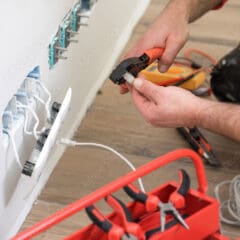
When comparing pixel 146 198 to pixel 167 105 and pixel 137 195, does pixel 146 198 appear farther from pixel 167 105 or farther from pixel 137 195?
pixel 167 105

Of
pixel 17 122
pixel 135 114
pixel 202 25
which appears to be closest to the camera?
pixel 17 122

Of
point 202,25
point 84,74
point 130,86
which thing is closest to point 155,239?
point 130,86

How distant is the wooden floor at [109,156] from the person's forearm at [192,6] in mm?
360

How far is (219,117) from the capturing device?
113 centimetres

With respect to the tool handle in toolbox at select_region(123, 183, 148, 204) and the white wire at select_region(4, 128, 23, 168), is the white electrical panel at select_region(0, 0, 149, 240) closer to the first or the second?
the white wire at select_region(4, 128, 23, 168)

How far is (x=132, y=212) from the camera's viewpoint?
105 cm

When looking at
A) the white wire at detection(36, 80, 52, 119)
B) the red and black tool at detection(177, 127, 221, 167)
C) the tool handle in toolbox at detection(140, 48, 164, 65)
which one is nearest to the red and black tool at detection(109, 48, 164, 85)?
the tool handle in toolbox at detection(140, 48, 164, 65)

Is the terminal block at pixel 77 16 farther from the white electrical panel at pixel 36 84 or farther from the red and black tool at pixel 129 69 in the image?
the red and black tool at pixel 129 69

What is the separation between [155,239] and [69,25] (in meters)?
0.57

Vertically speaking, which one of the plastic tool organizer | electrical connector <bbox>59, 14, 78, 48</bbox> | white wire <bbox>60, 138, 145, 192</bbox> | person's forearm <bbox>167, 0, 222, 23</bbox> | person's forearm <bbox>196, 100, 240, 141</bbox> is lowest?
white wire <bbox>60, 138, 145, 192</bbox>

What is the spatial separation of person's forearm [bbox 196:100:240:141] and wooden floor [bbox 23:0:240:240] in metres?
0.29

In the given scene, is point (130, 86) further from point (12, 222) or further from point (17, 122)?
point (12, 222)

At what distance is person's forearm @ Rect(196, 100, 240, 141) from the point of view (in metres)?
1.12

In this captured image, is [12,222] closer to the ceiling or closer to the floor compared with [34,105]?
closer to the floor
